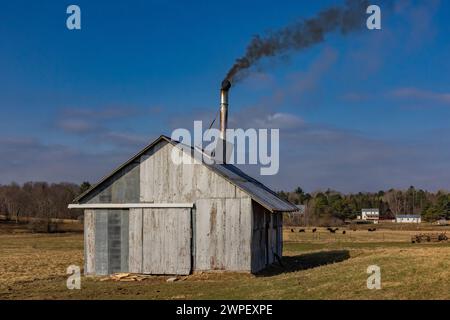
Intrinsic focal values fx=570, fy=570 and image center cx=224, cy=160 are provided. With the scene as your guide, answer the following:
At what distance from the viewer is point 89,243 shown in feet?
87.6

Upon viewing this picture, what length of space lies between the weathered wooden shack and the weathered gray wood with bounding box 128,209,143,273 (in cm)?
5

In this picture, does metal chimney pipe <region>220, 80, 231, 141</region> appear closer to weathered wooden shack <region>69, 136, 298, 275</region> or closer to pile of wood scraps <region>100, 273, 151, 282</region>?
weathered wooden shack <region>69, 136, 298, 275</region>

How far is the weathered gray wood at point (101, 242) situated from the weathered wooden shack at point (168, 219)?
0.05 meters

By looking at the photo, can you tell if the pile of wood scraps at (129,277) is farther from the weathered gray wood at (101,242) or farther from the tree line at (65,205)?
the tree line at (65,205)

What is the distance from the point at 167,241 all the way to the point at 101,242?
3.25 m

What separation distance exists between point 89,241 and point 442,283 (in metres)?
16.5

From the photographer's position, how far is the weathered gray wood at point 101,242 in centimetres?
2639

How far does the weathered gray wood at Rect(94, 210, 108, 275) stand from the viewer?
86.6 feet

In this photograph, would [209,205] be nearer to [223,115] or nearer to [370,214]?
[223,115]

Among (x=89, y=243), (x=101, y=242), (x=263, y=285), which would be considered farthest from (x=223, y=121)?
(x=263, y=285)

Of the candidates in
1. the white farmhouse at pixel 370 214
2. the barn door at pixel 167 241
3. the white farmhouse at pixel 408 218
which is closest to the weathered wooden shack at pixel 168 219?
the barn door at pixel 167 241

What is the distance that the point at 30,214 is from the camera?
463 ft
